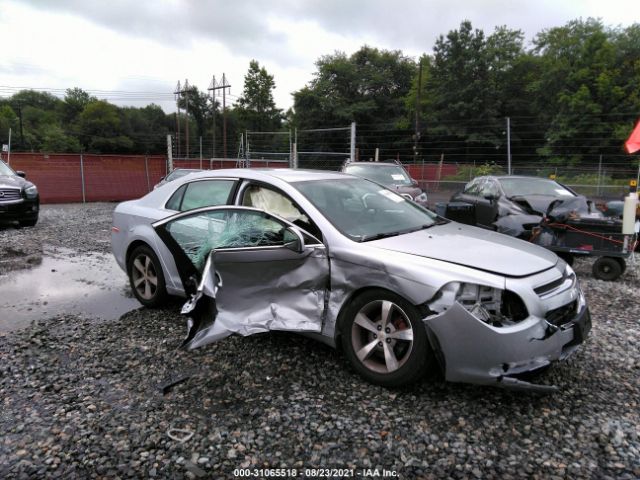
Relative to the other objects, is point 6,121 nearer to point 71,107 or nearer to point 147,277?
point 71,107

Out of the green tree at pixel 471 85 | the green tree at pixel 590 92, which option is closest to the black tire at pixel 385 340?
the green tree at pixel 590 92

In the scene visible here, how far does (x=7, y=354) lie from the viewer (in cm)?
382

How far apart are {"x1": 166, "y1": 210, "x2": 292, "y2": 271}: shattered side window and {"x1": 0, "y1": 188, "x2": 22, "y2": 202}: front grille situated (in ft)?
28.0

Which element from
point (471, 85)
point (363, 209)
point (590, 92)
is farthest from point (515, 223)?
point (471, 85)

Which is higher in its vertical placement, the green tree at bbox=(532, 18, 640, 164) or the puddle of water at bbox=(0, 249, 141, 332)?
the green tree at bbox=(532, 18, 640, 164)

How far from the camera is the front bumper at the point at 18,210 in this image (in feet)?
32.8

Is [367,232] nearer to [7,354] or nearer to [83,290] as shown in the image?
[7,354]

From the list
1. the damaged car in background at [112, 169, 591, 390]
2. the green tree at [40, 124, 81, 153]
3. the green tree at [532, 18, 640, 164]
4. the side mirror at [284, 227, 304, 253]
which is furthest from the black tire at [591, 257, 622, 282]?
the green tree at [40, 124, 81, 153]

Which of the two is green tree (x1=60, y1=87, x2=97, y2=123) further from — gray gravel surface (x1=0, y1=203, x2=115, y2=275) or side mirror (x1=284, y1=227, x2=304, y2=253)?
side mirror (x1=284, y1=227, x2=304, y2=253)

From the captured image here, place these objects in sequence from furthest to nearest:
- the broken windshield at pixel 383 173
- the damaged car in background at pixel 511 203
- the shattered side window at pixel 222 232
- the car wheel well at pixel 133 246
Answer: the broken windshield at pixel 383 173 < the damaged car in background at pixel 511 203 < the car wheel well at pixel 133 246 < the shattered side window at pixel 222 232

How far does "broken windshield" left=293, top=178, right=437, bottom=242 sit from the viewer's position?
3576 mm

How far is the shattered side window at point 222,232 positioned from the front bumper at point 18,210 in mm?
8472

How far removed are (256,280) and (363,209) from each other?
3.71 ft

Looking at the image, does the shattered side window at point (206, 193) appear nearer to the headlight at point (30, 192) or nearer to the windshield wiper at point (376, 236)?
the windshield wiper at point (376, 236)
